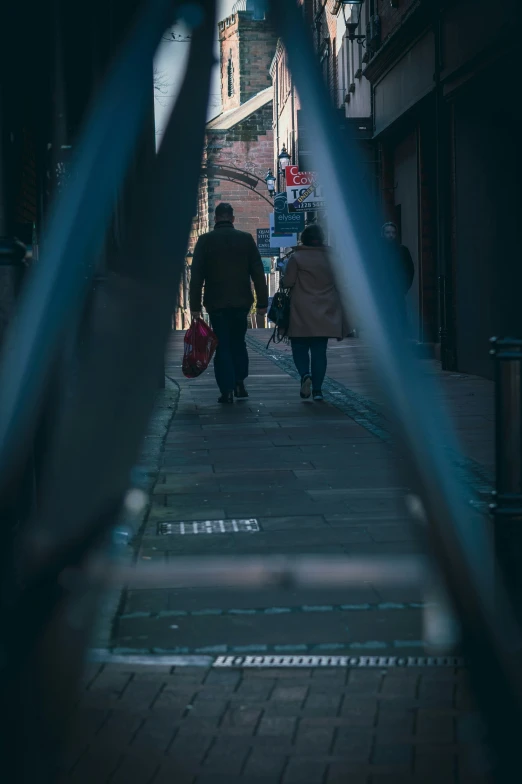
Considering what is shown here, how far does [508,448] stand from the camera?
3.38m

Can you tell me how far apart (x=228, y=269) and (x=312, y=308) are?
811 mm

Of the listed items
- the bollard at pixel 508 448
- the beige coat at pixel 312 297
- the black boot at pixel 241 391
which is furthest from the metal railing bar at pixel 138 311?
the black boot at pixel 241 391

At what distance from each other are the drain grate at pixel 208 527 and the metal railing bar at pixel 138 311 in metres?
3.50

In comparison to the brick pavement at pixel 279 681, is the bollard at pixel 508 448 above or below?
above

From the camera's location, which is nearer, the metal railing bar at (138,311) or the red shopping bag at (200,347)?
the metal railing bar at (138,311)

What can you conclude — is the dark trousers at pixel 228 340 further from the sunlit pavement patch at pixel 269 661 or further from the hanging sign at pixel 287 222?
the hanging sign at pixel 287 222

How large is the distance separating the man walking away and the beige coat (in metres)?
0.30

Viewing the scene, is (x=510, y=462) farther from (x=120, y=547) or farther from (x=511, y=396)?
(x=120, y=547)

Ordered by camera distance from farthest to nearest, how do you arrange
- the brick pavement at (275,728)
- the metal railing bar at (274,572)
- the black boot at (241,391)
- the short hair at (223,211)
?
the black boot at (241,391) → the short hair at (223,211) → the metal railing bar at (274,572) → the brick pavement at (275,728)

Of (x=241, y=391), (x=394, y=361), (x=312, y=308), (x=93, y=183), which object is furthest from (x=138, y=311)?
(x=241, y=391)

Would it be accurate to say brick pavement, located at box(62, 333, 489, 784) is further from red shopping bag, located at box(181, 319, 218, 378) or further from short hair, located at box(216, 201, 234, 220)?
short hair, located at box(216, 201, 234, 220)

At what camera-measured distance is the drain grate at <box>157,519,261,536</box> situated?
538cm

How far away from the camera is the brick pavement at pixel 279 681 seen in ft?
8.76

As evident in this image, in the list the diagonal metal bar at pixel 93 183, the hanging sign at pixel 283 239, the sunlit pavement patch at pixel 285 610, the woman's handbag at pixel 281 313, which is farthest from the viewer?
the hanging sign at pixel 283 239
